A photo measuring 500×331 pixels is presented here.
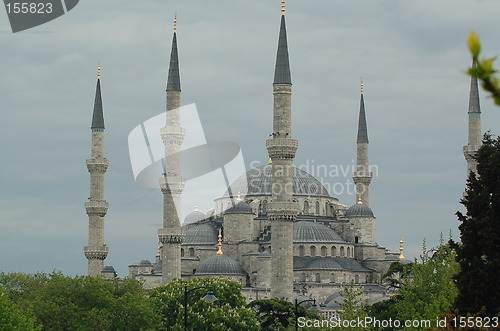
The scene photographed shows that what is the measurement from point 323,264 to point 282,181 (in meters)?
21.7

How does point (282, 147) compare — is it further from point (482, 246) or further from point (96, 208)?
point (482, 246)

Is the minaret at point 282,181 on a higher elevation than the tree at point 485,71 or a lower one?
higher

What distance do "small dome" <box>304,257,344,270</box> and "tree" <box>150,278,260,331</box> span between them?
2602 centimetres

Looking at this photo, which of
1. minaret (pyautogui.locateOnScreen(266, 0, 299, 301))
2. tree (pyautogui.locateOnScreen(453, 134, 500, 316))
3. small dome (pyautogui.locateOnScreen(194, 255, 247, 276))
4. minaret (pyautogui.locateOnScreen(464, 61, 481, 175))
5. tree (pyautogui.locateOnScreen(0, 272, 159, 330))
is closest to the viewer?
tree (pyautogui.locateOnScreen(453, 134, 500, 316))

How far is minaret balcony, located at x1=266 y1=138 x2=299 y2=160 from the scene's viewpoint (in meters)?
56.3

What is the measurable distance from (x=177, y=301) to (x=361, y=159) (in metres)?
35.5

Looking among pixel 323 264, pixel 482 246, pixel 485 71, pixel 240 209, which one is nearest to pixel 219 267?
pixel 240 209

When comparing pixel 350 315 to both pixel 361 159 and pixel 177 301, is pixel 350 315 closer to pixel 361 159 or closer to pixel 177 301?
pixel 177 301

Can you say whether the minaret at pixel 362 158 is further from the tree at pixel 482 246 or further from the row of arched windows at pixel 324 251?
the tree at pixel 482 246

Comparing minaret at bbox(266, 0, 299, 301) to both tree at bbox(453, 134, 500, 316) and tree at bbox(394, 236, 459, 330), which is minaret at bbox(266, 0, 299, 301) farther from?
tree at bbox(453, 134, 500, 316)

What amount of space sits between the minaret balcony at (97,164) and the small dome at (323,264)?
20238 millimetres

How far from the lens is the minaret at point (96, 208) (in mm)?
65750

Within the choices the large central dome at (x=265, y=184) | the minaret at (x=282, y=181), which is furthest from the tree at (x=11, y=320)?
the large central dome at (x=265, y=184)

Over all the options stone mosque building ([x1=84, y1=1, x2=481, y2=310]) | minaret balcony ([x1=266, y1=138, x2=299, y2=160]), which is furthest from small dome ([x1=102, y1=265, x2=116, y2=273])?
minaret balcony ([x1=266, y1=138, x2=299, y2=160])
